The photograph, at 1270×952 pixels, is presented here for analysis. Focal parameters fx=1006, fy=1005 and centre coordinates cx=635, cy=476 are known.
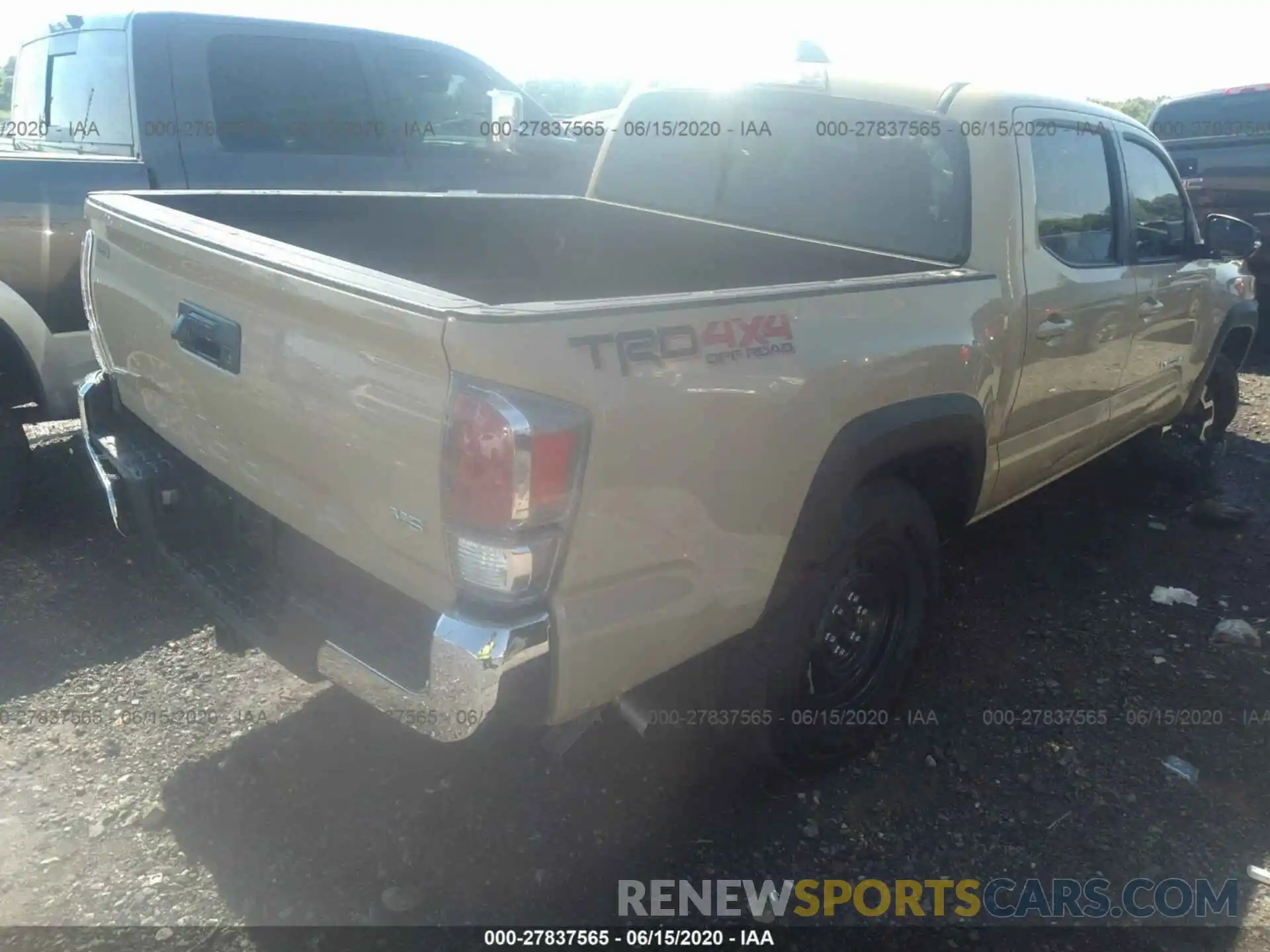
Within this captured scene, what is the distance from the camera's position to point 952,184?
313 cm

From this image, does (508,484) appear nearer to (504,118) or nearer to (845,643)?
(845,643)

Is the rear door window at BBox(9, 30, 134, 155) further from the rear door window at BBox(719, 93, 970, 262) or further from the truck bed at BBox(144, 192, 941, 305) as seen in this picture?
the rear door window at BBox(719, 93, 970, 262)

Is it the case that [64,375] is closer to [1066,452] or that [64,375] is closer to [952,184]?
[952,184]

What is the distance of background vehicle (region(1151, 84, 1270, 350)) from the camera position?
25.6ft

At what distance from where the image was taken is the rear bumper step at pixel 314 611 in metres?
1.90

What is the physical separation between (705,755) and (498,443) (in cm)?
155

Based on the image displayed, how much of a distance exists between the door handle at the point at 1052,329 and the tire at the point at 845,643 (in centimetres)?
72

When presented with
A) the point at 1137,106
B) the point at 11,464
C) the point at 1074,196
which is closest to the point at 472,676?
the point at 1074,196

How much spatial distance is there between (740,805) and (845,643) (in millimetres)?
552

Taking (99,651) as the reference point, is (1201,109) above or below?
above

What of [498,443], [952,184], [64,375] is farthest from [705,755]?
[64,375]

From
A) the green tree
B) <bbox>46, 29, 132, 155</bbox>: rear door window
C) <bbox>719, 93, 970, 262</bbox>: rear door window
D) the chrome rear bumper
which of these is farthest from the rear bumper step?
the green tree

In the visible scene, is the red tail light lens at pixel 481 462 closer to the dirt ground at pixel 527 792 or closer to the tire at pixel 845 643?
the tire at pixel 845 643

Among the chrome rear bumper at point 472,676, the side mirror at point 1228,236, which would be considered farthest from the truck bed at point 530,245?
the side mirror at point 1228,236
